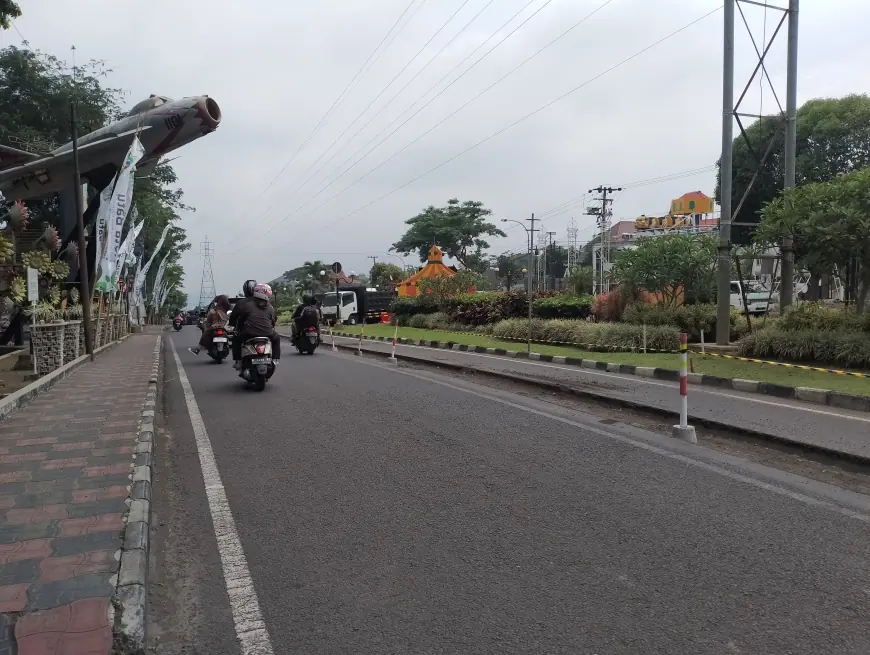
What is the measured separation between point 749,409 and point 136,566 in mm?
8113

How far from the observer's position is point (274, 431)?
7.91 meters

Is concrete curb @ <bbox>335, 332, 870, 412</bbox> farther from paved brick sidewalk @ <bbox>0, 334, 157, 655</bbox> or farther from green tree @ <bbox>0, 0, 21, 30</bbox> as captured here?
green tree @ <bbox>0, 0, 21, 30</bbox>

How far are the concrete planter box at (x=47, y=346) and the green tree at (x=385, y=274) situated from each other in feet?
214

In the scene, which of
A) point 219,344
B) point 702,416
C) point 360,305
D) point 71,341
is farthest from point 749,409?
point 360,305

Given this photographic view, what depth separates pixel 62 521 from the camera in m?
4.45

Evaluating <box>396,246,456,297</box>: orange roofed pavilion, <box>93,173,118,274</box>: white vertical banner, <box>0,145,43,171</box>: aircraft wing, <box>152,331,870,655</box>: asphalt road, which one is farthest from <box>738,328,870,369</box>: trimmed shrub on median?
<box>0,145,43,171</box>: aircraft wing

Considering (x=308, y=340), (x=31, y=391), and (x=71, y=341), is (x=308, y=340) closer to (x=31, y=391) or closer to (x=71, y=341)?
(x=71, y=341)

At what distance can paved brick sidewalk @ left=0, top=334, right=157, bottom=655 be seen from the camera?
3.08 meters

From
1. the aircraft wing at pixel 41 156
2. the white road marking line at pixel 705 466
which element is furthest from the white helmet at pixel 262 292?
the aircraft wing at pixel 41 156

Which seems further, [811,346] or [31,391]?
[811,346]

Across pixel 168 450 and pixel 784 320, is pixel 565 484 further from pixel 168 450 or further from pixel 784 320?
pixel 784 320

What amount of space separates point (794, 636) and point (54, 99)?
34.7 meters

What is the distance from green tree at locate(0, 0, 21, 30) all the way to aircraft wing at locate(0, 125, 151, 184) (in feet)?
50.3

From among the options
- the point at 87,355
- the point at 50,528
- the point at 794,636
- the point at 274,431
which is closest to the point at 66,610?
the point at 50,528
